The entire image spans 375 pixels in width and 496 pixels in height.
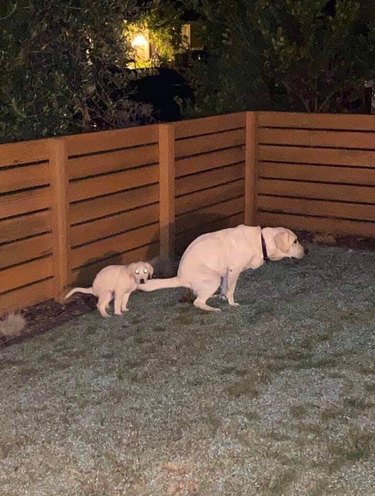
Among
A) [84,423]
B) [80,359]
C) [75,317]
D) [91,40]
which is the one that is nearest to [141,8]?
[91,40]

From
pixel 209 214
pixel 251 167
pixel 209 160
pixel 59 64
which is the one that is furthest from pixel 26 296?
pixel 251 167

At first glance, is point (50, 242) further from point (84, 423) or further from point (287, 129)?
point (287, 129)

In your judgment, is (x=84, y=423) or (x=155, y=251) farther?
(x=155, y=251)

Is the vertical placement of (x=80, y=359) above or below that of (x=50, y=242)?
below

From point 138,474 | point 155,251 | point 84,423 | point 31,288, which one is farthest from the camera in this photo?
point 155,251

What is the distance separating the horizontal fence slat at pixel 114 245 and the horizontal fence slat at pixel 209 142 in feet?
2.45

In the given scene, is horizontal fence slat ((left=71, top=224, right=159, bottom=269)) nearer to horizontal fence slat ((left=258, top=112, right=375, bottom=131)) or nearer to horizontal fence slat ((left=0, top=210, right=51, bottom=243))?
horizontal fence slat ((left=0, top=210, right=51, bottom=243))

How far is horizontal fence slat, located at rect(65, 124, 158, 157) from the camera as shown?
5.81 metres

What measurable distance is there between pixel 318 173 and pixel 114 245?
2574mm

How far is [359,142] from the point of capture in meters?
7.61

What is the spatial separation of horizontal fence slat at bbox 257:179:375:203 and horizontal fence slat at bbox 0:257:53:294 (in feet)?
10.2

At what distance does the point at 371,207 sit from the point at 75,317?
3.42 meters

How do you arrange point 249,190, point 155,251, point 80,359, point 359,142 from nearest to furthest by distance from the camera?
point 80,359
point 155,251
point 359,142
point 249,190

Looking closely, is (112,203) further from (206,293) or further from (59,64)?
(59,64)
